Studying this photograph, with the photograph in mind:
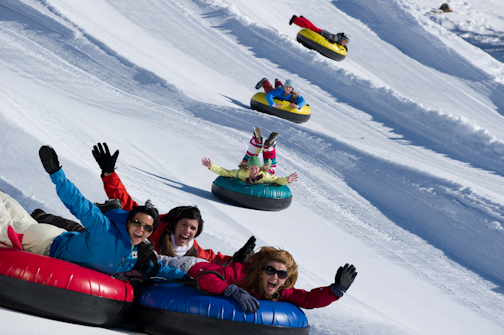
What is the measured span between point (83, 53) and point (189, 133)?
512 cm

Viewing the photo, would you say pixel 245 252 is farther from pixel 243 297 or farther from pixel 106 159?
pixel 106 159

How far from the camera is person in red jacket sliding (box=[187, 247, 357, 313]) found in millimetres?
3309

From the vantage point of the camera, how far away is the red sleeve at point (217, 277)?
3307 millimetres

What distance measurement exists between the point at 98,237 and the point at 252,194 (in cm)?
463

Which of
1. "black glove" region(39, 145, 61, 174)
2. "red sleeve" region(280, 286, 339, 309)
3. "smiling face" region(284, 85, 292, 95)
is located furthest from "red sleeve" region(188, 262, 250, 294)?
"smiling face" region(284, 85, 292, 95)

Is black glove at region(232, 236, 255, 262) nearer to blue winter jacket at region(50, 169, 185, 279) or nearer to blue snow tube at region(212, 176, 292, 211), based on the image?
blue winter jacket at region(50, 169, 185, 279)

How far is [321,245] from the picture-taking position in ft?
23.9

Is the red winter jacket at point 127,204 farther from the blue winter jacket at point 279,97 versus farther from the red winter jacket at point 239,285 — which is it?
the blue winter jacket at point 279,97

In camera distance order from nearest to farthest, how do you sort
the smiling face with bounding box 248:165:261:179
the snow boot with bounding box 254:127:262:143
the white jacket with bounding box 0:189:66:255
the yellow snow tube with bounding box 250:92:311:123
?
the white jacket with bounding box 0:189:66:255, the smiling face with bounding box 248:165:261:179, the snow boot with bounding box 254:127:262:143, the yellow snow tube with bounding box 250:92:311:123

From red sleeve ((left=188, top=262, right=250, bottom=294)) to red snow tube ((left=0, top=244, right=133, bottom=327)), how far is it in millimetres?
536

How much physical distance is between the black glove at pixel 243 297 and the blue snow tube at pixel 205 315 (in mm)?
41

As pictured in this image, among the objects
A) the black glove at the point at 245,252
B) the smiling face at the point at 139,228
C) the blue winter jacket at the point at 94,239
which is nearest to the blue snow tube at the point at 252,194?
the black glove at the point at 245,252

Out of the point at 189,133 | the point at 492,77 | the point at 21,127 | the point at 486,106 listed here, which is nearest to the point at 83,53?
the point at 189,133

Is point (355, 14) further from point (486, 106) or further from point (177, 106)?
point (177, 106)
